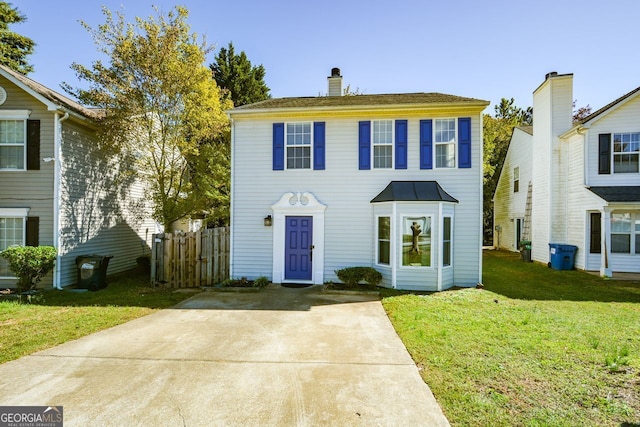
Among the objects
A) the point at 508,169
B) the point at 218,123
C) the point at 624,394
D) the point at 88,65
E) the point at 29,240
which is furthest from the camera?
the point at 508,169

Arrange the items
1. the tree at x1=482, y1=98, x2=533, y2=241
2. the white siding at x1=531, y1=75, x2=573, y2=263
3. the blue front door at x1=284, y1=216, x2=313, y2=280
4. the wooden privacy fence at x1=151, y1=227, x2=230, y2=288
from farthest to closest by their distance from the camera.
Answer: the tree at x1=482, y1=98, x2=533, y2=241
the white siding at x1=531, y1=75, x2=573, y2=263
the blue front door at x1=284, y1=216, x2=313, y2=280
the wooden privacy fence at x1=151, y1=227, x2=230, y2=288

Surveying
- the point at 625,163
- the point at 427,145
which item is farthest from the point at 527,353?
the point at 625,163

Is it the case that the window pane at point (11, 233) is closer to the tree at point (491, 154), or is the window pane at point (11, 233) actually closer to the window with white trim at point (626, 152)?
the window with white trim at point (626, 152)

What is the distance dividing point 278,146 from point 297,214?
2437 mm

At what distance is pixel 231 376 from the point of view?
429cm

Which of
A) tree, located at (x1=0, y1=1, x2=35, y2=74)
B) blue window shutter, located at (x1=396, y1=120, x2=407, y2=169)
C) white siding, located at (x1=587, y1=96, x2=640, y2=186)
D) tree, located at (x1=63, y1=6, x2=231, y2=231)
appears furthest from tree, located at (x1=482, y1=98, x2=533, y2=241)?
tree, located at (x1=0, y1=1, x2=35, y2=74)

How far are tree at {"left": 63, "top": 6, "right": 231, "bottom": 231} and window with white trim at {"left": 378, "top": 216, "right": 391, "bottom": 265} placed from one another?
7004 millimetres

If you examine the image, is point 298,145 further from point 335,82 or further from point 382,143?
point 335,82

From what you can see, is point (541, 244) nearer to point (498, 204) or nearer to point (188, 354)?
point (498, 204)

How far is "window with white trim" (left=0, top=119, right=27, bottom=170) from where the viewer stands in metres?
9.82

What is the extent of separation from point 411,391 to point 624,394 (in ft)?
8.43

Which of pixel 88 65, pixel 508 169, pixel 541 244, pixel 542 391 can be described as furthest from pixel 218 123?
pixel 508 169

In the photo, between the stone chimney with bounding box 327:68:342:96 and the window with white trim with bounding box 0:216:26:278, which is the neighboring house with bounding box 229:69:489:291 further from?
the window with white trim with bounding box 0:216:26:278

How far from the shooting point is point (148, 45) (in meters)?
10.0
